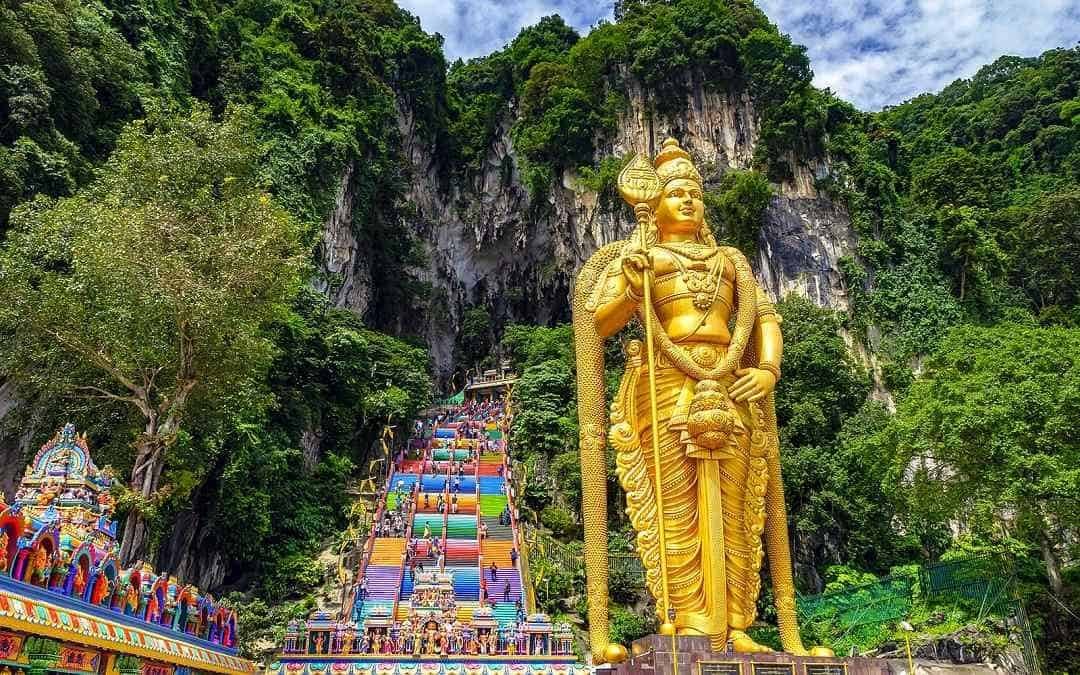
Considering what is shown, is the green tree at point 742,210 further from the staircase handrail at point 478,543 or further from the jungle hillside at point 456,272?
the staircase handrail at point 478,543

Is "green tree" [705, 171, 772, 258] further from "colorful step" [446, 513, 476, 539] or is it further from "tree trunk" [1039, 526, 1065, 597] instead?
"tree trunk" [1039, 526, 1065, 597]

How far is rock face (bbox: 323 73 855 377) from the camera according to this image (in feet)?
64.4

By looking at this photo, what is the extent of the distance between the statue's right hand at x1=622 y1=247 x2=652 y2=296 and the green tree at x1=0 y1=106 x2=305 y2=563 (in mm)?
5082

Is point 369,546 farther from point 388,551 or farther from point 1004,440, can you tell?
point 1004,440

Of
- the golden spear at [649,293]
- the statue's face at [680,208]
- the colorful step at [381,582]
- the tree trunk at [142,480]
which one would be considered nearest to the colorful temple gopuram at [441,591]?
the colorful step at [381,582]

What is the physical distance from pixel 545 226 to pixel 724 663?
931 inches

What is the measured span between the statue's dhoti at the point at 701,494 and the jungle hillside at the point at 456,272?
4.70 metres

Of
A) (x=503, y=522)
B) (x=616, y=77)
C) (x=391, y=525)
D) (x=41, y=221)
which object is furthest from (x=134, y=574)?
(x=616, y=77)

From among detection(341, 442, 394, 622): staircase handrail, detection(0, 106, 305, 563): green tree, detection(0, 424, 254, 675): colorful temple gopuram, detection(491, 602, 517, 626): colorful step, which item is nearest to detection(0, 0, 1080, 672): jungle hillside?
detection(0, 106, 305, 563): green tree

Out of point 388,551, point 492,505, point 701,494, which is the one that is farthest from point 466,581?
point 701,494

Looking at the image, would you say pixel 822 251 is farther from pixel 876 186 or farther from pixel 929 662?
pixel 929 662

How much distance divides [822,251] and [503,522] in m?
11.0

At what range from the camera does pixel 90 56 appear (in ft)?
41.7

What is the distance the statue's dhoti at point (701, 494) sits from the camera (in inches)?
198
